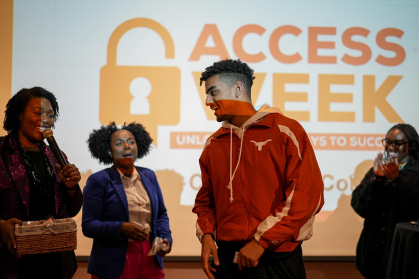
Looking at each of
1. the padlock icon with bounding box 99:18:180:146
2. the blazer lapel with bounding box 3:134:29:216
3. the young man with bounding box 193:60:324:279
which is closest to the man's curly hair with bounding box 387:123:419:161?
the young man with bounding box 193:60:324:279

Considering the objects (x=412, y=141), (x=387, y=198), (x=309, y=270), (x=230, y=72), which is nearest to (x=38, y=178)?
(x=230, y=72)

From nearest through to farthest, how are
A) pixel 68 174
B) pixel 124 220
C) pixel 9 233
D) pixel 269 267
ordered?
pixel 269 267 → pixel 9 233 → pixel 68 174 → pixel 124 220

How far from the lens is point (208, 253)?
6.07ft

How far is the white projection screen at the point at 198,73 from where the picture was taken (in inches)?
179

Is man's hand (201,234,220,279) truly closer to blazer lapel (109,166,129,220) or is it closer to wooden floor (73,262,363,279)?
blazer lapel (109,166,129,220)

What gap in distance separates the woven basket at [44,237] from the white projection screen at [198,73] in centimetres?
232

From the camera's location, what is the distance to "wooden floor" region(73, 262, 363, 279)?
4.43 metres

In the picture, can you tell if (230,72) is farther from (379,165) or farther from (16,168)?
(379,165)

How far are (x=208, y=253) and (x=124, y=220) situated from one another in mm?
1205

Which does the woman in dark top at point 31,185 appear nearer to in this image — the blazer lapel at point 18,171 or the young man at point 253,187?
the blazer lapel at point 18,171

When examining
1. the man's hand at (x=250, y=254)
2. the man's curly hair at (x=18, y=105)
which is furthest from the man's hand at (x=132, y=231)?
the man's hand at (x=250, y=254)

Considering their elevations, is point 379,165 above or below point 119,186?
above

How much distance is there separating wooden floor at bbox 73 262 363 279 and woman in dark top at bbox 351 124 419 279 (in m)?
1.05

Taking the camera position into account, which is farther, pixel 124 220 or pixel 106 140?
pixel 106 140
